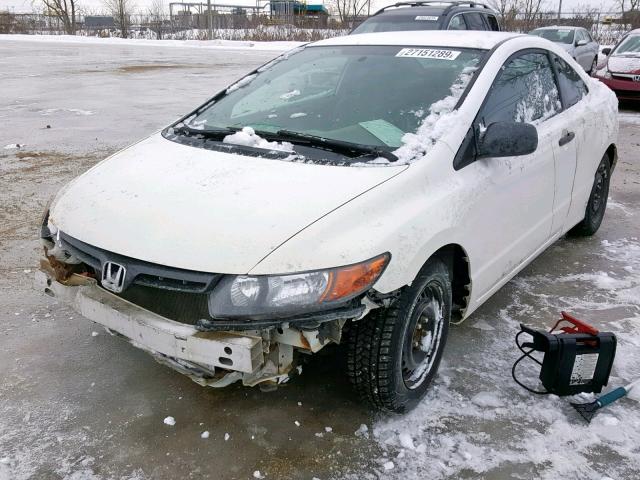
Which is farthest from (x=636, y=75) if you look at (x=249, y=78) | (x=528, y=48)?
(x=249, y=78)

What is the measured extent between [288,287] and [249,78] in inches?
84.3

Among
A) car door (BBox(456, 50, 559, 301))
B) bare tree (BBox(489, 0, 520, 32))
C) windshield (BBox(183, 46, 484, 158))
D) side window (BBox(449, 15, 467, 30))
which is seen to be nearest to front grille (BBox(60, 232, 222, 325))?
windshield (BBox(183, 46, 484, 158))

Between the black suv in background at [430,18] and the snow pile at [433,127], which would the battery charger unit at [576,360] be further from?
the black suv in background at [430,18]

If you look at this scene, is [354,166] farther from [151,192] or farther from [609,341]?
[609,341]

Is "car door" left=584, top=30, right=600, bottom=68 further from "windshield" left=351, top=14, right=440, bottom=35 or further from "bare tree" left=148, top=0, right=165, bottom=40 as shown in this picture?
"bare tree" left=148, top=0, right=165, bottom=40

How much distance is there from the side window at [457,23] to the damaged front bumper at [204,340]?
8566 mm

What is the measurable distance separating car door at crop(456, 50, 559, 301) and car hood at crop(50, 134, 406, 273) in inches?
23.2

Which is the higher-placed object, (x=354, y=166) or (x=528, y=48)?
(x=528, y=48)

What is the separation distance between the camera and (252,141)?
2.93 meters

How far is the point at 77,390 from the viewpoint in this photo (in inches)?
112

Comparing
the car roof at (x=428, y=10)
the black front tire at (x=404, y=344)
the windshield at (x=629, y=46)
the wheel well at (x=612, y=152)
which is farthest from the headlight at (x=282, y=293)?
the windshield at (x=629, y=46)

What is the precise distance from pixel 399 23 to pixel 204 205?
862cm

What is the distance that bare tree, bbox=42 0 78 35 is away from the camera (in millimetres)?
43969

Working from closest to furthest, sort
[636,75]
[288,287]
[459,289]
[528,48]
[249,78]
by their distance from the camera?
[288,287], [459,289], [528,48], [249,78], [636,75]
